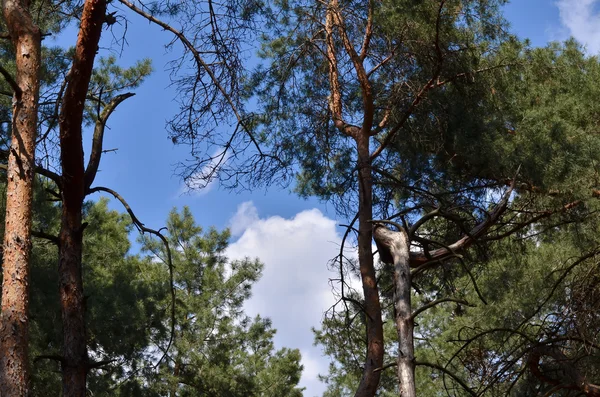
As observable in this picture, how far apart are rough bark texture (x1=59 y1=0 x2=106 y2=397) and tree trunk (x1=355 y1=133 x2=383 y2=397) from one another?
2.47 metres

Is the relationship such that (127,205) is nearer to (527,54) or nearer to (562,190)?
(562,190)

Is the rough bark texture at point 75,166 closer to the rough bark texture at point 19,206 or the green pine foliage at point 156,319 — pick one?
the rough bark texture at point 19,206

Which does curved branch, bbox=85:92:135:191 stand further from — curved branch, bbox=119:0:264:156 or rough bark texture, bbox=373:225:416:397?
rough bark texture, bbox=373:225:416:397

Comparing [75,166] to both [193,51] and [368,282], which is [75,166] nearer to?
[193,51]

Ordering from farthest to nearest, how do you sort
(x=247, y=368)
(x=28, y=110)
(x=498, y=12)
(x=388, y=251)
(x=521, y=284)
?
(x=247, y=368) → (x=521, y=284) → (x=498, y=12) → (x=388, y=251) → (x=28, y=110)

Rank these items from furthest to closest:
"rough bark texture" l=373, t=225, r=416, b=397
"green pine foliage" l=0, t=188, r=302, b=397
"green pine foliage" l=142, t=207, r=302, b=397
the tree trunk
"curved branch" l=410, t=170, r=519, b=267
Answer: "green pine foliage" l=142, t=207, r=302, b=397
"green pine foliage" l=0, t=188, r=302, b=397
"curved branch" l=410, t=170, r=519, b=267
the tree trunk
"rough bark texture" l=373, t=225, r=416, b=397

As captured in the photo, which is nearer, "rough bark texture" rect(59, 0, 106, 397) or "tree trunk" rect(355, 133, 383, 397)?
"rough bark texture" rect(59, 0, 106, 397)

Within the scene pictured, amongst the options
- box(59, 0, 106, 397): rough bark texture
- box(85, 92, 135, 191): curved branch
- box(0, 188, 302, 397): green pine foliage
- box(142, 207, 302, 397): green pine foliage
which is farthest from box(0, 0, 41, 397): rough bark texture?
box(142, 207, 302, 397): green pine foliage

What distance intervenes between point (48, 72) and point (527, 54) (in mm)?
5428

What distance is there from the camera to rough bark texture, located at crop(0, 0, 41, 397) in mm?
4758

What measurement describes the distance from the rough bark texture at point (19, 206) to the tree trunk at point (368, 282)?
2903 millimetres

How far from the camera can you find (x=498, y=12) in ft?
26.5

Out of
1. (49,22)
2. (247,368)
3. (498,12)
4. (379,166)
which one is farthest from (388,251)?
(247,368)

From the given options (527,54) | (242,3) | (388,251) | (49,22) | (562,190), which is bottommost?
(388,251)
